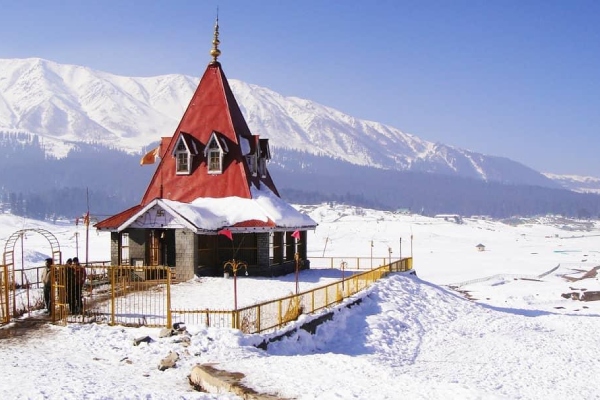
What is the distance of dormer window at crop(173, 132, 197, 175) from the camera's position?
31.5m

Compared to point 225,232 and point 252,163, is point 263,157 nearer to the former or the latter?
point 252,163

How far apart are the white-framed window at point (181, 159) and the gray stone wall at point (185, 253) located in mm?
5607

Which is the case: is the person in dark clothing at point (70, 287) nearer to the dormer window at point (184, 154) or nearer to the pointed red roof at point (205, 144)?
the pointed red roof at point (205, 144)

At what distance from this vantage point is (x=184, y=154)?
3194 centimetres

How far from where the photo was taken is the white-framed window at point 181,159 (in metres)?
31.7

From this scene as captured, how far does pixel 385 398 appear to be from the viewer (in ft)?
37.4

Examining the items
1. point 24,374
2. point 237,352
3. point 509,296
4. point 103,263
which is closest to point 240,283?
point 103,263

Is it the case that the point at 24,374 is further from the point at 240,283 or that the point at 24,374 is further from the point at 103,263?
the point at 103,263

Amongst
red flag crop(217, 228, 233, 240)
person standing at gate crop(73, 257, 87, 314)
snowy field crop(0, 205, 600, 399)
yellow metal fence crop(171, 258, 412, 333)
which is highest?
red flag crop(217, 228, 233, 240)

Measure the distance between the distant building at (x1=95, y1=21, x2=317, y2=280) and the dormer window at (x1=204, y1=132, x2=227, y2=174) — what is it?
48mm

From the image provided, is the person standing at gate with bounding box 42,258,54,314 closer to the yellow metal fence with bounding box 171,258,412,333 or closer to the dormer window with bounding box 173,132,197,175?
the yellow metal fence with bounding box 171,258,412,333

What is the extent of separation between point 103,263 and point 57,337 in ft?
54.6

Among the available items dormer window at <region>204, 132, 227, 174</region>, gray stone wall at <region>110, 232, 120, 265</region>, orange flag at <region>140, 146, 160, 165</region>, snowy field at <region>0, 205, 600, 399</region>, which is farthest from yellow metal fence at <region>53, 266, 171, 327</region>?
orange flag at <region>140, 146, 160, 165</region>

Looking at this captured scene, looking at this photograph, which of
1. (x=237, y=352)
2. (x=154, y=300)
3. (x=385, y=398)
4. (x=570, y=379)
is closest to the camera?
(x=385, y=398)
